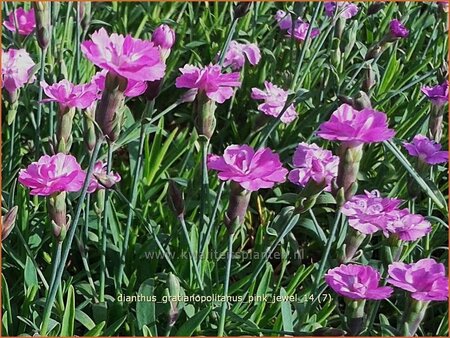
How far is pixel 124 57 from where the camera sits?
76 centimetres

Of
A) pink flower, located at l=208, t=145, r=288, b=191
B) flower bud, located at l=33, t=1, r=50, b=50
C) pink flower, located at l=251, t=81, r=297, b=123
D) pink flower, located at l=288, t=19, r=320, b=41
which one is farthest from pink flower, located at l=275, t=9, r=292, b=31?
pink flower, located at l=208, t=145, r=288, b=191

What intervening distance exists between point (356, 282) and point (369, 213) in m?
0.10

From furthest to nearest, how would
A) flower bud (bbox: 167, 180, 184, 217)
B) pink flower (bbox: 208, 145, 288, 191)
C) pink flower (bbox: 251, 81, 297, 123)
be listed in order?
pink flower (bbox: 251, 81, 297, 123)
flower bud (bbox: 167, 180, 184, 217)
pink flower (bbox: 208, 145, 288, 191)

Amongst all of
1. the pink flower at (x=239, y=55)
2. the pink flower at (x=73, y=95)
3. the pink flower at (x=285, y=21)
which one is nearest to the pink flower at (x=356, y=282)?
the pink flower at (x=73, y=95)

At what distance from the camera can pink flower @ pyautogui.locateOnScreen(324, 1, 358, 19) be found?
1.31 m

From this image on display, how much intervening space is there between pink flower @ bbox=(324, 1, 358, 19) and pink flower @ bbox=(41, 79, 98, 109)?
1.83ft

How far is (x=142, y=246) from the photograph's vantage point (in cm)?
111

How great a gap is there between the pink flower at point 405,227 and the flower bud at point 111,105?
14.8 inches

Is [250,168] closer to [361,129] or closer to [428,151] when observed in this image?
[361,129]

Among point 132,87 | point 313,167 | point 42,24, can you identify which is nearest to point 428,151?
point 313,167

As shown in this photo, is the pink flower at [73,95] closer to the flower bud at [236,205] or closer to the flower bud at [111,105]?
the flower bud at [111,105]

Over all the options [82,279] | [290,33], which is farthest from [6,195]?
[290,33]

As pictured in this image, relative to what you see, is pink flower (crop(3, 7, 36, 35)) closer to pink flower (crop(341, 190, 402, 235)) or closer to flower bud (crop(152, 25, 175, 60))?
flower bud (crop(152, 25, 175, 60))

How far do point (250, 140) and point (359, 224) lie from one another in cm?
50
